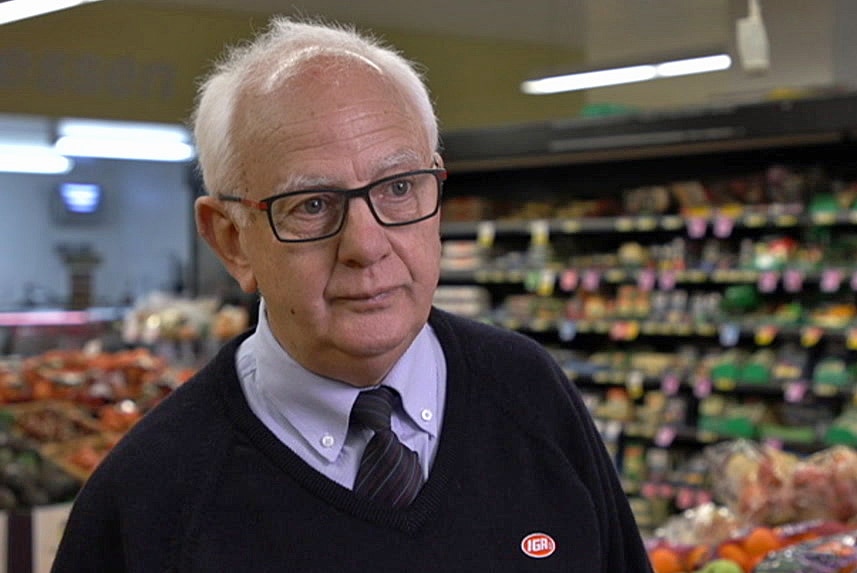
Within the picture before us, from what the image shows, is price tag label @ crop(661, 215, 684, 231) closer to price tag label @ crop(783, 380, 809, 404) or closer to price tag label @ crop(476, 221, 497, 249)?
price tag label @ crop(783, 380, 809, 404)

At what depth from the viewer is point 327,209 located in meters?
1.25

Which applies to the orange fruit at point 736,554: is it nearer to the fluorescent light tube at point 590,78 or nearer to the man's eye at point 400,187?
the man's eye at point 400,187

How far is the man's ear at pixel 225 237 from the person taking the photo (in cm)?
137

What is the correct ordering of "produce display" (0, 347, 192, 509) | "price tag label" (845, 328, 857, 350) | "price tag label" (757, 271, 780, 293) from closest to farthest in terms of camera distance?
"produce display" (0, 347, 192, 509) < "price tag label" (845, 328, 857, 350) < "price tag label" (757, 271, 780, 293)

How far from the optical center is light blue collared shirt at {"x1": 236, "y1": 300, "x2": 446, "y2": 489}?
1328mm

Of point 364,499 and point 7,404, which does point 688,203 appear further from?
point 364,499

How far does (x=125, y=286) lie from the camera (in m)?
16.3

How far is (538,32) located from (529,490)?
930cm

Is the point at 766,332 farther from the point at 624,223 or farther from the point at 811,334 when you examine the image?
the point at 624,223

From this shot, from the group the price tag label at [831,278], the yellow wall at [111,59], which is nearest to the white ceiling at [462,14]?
the yellow wall at [111,59]

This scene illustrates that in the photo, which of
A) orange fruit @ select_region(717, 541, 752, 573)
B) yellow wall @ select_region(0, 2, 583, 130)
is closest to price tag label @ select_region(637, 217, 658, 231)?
yellow wall @ select_region(0, 2, 583, 130)

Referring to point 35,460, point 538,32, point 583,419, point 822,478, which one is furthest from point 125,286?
point 583,419

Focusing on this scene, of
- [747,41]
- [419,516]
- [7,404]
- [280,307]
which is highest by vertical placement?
[747,41]

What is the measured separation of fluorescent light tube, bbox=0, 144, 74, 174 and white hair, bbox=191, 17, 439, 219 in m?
13.3
